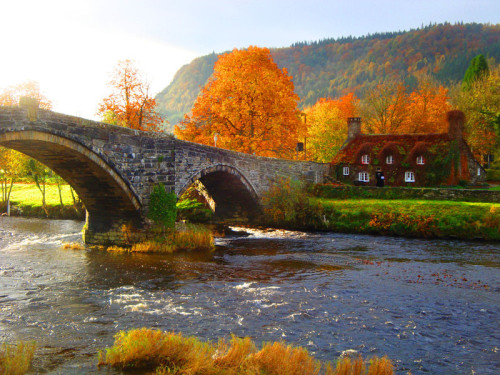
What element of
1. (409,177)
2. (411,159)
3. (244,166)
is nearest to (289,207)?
(244,166)

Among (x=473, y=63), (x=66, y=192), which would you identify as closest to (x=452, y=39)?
(x=473, y=63)

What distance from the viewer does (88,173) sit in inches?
784

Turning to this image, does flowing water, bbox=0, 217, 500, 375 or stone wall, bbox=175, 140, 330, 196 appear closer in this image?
flowing water, bbox=0, 217, 500, 375

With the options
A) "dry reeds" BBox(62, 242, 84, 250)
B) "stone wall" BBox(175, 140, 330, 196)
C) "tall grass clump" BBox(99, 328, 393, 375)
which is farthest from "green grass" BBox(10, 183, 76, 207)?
"tall grass clump" BBox(99, 328, 393, 375)

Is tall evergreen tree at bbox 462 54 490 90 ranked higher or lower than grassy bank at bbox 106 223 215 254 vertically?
higher

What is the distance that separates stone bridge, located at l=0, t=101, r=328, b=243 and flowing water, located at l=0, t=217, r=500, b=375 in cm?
245

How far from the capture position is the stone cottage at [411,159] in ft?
132

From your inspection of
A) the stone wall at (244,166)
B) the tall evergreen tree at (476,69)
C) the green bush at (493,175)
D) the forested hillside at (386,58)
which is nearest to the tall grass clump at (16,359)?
the stone wall at (244,166)

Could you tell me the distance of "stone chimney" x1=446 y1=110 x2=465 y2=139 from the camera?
40344mm

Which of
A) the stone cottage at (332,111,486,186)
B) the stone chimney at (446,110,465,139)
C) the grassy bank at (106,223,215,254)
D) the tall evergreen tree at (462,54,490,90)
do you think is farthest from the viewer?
the tall evergreen tree at (462,54,490,90)

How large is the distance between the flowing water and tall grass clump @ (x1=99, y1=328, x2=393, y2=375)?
0.76 metres

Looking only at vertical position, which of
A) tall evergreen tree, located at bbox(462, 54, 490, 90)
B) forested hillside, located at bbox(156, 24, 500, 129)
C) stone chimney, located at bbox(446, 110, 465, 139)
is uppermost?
forested hillside, located at bbox(156, 24, 500, 129)

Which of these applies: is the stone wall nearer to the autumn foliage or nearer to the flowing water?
the flowing water

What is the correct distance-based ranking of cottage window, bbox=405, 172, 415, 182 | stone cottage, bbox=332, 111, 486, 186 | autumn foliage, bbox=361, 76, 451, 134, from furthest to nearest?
autumn foliage, bbox=361, 76, 451, 134 → cottage window, bbox=405, 172, 415, 182 → stone cottage, bbox=332, 111, 486, 186
